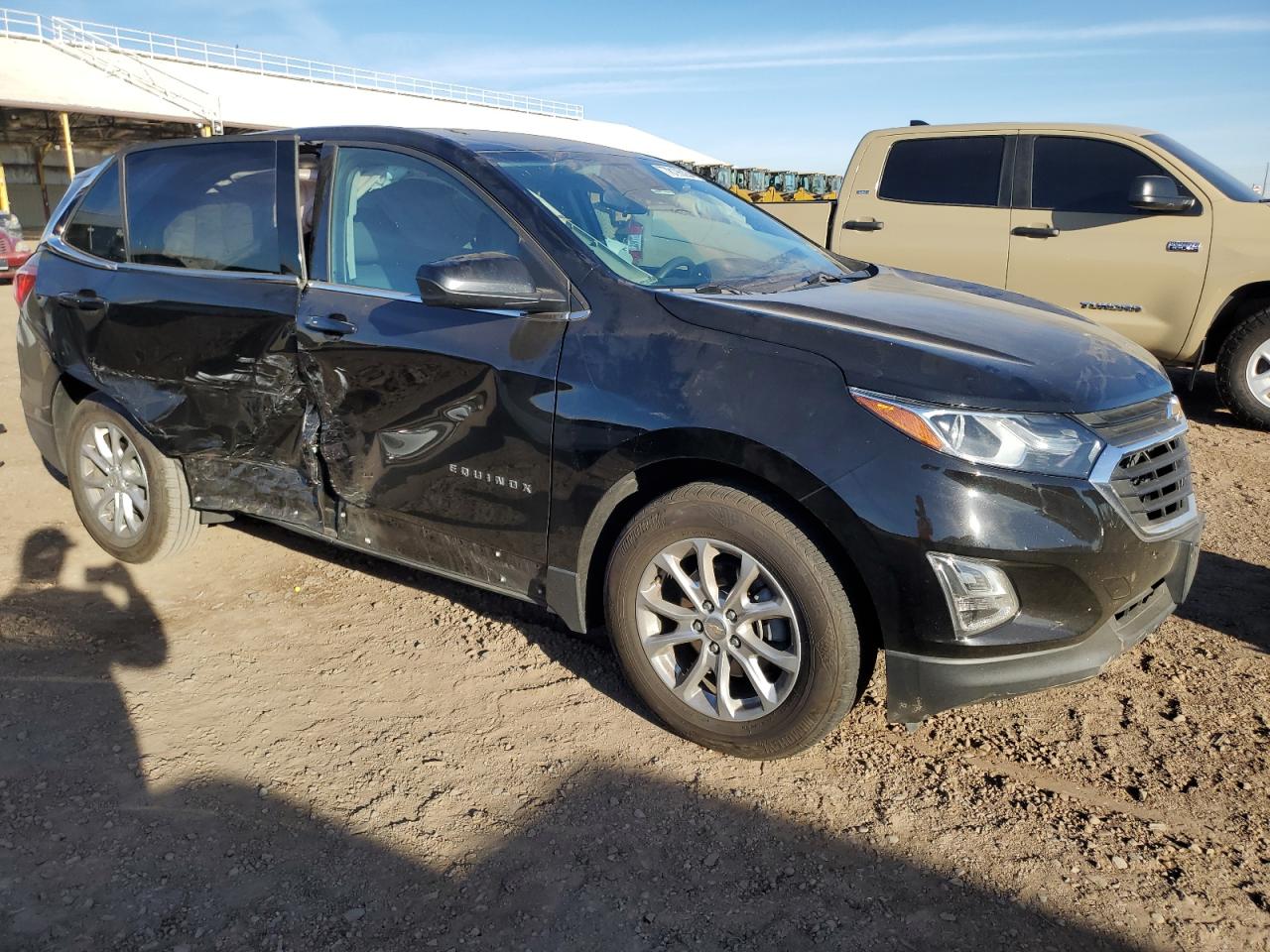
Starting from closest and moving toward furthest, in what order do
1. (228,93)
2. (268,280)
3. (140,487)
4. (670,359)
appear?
(670,359) < (268,280) < (140,487) < (228,93)

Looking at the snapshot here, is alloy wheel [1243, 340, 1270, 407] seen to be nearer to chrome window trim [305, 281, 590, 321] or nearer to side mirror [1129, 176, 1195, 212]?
side mirror [1129, 176, 1195, 212]

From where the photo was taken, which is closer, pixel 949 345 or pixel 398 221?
pixel 949 345

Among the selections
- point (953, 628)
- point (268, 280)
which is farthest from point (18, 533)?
point (953, 628)

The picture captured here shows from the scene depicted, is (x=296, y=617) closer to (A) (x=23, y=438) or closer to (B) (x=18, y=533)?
(B) (x=18, y=533)

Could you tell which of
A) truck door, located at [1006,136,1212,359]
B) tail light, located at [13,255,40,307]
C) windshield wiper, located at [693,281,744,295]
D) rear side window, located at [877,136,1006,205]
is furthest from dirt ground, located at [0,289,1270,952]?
rear side window, located at [877,136,1006,205]

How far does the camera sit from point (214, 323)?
12.5 ft

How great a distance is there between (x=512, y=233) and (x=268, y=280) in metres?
1.14

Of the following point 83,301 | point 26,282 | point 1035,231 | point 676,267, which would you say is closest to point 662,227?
point 676,267

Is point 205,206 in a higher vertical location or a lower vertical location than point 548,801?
higher

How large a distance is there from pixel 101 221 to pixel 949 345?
383 centimetres

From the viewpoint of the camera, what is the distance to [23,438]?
648 centimetres

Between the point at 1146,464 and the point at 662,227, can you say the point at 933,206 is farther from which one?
the point at 1146,464

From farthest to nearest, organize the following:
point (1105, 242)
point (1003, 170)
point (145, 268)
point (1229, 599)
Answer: point (1003, 170)
point (1105, 242)
point (145, 268)
point (1229, 599)

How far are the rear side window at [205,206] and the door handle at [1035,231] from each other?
16.9 ft
